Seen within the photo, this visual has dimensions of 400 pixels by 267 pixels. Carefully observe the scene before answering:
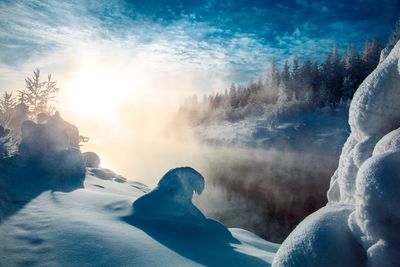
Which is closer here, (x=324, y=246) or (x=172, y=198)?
(x=324, y=246)

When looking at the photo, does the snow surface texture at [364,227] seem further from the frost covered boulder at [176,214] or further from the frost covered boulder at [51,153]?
the frost covered boulder at [51,153]

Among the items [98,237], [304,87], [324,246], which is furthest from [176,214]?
[304,87]

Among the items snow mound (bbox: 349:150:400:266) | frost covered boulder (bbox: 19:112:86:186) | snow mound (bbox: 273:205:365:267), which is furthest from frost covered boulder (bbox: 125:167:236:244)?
snow mound (bbox: 349:150:400:266)

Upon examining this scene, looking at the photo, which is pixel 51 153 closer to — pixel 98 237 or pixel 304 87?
pixel 98 237

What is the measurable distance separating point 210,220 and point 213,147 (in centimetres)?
6308

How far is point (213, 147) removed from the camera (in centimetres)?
7481

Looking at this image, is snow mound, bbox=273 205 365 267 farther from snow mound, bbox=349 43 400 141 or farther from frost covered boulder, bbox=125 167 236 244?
frost covered boulder, bbox=125 167 236 244

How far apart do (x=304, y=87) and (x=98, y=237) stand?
69094 millimetres

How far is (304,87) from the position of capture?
7075 cm

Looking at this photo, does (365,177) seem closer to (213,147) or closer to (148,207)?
(148,207)

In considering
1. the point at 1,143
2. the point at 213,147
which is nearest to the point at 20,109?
the point at 1,143

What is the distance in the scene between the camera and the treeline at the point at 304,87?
61906mm

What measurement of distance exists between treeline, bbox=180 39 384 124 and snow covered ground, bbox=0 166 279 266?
55.6 metres

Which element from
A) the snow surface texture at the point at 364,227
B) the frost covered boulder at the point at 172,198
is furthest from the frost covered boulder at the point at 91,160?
the snow surface texture at the point at 364,227
